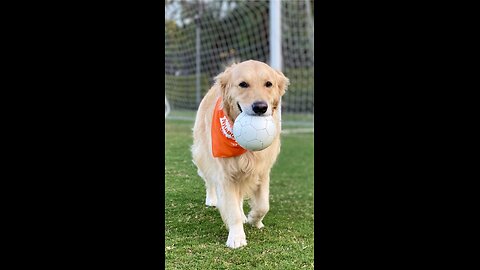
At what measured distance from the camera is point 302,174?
5.47 meters

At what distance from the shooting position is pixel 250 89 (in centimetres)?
281

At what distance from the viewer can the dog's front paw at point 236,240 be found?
2.77m

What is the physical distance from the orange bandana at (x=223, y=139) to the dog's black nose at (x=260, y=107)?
0.29 metres

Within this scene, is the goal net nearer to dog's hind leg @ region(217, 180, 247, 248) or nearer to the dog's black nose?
dog's hind leg @ region(217, 180, 247, 248)

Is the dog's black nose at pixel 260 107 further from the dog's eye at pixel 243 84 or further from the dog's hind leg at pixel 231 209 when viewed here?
the dog's hind leg at pixel 231 209

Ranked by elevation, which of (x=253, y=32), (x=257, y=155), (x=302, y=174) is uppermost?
(x=253, y=32)

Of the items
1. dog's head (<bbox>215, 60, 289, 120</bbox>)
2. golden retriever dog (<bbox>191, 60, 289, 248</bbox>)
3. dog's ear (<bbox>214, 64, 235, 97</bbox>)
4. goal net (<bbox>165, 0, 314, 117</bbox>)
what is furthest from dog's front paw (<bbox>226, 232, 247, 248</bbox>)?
goal net (<bbox>165, 0, 314, 117</bbox>)

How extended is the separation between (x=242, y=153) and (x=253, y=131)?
382 mm

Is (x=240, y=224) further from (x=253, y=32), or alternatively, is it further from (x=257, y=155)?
(x=253, y=32)

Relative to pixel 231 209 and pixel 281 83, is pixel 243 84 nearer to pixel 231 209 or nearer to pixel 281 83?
pixel 281 83
